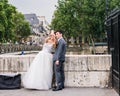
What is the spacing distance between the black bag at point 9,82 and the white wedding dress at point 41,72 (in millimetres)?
243

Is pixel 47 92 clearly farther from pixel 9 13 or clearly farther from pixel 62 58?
pixel 9 13

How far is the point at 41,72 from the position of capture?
1279cm

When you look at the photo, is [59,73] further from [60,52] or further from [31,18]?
[31,18]

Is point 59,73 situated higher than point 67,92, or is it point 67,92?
point 59,73

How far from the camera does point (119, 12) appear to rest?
441 inches

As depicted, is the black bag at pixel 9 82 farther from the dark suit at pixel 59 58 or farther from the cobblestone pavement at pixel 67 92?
the dark suit at pixel 59 58

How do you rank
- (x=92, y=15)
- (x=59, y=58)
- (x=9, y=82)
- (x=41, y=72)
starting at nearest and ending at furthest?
(x=59, y=58), (x=41, y=72), (x=9, y=82), (x=92, y=15)

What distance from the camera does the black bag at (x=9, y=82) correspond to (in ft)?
42.8

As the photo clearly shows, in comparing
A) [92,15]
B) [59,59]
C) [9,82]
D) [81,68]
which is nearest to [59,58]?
[59,59]

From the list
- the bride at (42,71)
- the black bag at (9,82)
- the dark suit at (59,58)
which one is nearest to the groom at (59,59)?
the dark suit at (59,58)

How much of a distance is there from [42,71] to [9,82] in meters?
1.07

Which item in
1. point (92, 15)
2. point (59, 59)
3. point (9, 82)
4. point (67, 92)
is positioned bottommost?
point (67, 92)

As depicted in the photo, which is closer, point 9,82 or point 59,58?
point 59,58

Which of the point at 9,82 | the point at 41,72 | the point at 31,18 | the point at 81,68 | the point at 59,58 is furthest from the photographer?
the point at 31,18
